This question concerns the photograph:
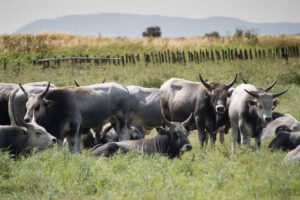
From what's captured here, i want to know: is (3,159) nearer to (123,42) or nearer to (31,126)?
(31,126)

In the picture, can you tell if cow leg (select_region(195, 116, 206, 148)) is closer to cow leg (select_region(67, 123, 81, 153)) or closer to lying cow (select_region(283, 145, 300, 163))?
cow leg (select_region(67, 123, 81, 153))

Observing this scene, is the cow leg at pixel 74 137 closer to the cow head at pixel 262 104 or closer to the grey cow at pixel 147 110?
the grey cow at pixel 147 110

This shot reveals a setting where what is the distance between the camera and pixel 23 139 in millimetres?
8977

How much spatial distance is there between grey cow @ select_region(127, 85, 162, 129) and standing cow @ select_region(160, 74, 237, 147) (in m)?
0.63

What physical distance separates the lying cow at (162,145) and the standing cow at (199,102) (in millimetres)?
1715

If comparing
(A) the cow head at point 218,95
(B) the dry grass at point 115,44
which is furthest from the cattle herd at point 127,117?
(B) the dry grass at point 115,44

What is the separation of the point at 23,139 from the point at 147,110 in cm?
500

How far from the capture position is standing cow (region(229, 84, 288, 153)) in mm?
10070

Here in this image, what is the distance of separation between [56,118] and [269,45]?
89.2 ft

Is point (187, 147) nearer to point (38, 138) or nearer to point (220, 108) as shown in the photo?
point (220, 108)

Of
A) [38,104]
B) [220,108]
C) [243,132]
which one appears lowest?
[243,132]

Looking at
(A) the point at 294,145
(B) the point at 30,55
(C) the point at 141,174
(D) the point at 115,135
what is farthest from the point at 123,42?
(C) the point at 141,174

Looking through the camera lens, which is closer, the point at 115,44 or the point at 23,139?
the point at 23,139

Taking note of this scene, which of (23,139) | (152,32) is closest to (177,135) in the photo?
(23,139)
